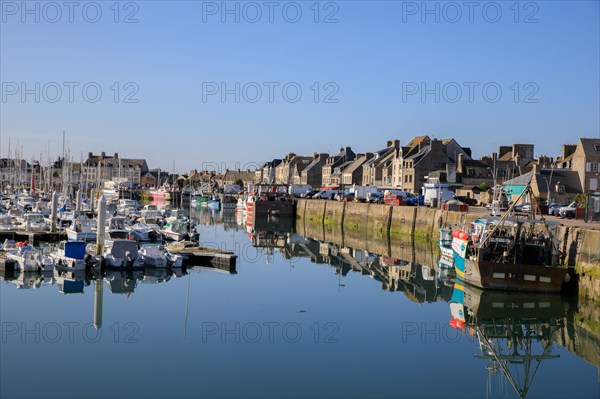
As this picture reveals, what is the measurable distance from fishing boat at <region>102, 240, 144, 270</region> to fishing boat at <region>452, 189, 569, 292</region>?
14.7m

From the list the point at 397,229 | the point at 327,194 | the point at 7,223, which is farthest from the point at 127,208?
the point at 327,194

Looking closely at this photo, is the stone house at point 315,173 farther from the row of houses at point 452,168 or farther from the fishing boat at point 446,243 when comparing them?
the fishing boat at point 446,243

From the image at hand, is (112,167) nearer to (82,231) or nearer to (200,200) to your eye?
(200,200)

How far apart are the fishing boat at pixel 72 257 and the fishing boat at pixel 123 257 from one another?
1054mm

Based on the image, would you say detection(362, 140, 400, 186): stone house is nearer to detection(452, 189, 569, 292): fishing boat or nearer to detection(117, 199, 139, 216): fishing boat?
detection(117, 199, 139, 216): fishing boat

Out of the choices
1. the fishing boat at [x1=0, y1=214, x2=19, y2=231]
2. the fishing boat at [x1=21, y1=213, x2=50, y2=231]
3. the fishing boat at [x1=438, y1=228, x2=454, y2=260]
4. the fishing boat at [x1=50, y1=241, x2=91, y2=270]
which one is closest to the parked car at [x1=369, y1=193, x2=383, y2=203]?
the fishing boat at [x1=438, y1=228, x2=454, y2=260]

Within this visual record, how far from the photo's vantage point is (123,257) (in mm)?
32469

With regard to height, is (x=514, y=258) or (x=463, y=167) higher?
(x=463, y=167)

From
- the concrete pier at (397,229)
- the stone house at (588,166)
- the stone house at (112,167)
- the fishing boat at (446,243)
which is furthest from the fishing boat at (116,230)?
the stone house at (112,167)

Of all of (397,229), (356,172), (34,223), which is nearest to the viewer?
(34,223)

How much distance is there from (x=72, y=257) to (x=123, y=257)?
94.9 inches

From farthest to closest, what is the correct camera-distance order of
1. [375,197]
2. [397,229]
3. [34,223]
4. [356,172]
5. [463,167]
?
[356,172], [463,167], [375,197], [397,229], [34,223]

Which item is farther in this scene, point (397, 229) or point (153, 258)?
point (397, 229)

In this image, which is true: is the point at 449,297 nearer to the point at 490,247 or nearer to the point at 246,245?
the point at 490,247
